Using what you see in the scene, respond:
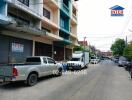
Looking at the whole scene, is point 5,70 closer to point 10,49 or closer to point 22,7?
point 10,49

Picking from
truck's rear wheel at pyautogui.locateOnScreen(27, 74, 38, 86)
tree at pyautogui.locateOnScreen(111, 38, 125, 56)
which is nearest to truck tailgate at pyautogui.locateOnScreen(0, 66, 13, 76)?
truck's rear wheel at pyautogui.locateOnScreen(27, 74, 38, 86)

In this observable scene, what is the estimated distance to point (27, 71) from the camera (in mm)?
12562

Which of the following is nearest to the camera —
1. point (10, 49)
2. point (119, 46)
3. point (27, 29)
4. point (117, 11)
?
point (117, 11)

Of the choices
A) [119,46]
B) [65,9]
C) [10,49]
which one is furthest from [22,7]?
[119,46]

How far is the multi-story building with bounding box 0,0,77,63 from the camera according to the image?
1791cm

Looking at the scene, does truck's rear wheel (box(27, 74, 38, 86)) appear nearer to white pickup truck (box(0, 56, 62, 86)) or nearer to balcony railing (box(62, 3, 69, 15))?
white pickup truck (box(0, 56, 62, 86))

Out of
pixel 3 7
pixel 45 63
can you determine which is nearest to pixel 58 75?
pixel 45 63

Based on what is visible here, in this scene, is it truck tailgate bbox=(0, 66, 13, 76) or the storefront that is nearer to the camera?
truck tailgate bbox=(0, 66, 13, 76)

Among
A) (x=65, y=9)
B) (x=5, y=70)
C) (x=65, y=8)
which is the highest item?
(x=65, y=8)

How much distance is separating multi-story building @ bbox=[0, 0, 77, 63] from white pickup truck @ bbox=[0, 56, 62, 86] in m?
3.88

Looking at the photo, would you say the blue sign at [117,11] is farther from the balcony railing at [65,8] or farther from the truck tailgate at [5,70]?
the balcony railing at [65,8]

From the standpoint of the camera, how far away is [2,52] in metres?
18.6

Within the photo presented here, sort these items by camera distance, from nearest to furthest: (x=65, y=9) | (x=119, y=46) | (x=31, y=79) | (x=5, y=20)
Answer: (x=31, y=79)
(x=5, y=20)
(x=65, y=9)
(x=119, y=46)

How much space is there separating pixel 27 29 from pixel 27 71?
24.3ft
